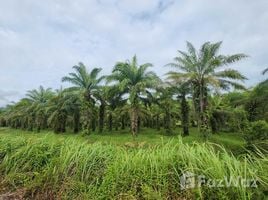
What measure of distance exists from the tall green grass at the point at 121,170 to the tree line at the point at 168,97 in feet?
66.0

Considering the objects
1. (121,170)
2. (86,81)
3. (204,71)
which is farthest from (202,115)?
(121,170)

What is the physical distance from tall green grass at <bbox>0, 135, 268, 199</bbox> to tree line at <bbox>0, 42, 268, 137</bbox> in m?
20.1

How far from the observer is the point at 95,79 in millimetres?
35281

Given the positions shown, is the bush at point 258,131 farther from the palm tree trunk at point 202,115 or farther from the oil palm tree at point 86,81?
the oil palm tree at point 86,81

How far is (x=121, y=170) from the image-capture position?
4.18 meters

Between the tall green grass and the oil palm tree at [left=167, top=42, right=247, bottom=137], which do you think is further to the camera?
the oil palm tree at [left=167, top=42, right=247, bottom=137]

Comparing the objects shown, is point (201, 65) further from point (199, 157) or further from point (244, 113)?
point (199, 157)

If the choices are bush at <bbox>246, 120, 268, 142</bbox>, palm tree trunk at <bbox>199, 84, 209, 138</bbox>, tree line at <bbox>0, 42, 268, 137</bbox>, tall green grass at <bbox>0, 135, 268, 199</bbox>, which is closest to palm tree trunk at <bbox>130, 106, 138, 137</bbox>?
tree line at <bbox>0, 42, 268, 137</bbox>

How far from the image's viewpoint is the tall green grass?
356cm

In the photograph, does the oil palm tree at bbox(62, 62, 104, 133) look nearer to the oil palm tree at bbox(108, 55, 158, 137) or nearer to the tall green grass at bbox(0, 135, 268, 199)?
the oil palm tree at bbox(108, 55, 158, 137)

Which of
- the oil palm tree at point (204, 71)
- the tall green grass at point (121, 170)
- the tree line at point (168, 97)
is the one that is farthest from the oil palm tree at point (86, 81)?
the tall green grass at point (121, 170)

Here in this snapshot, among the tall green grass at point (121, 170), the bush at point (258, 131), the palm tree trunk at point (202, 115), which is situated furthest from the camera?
the palm tree trunk at point (202, 115)

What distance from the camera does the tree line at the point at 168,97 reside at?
26.2 m

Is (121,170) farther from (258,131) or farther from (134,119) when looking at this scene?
(134,119)
